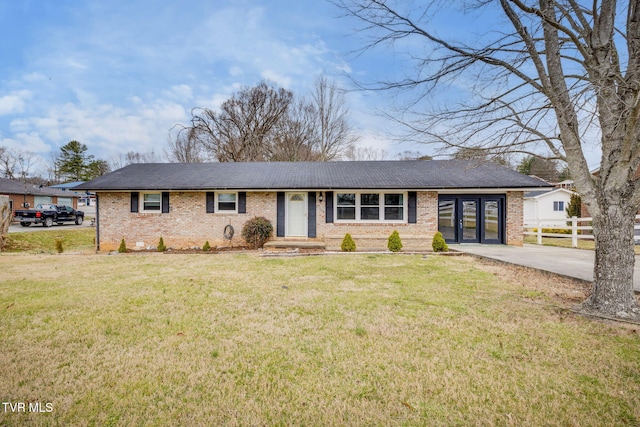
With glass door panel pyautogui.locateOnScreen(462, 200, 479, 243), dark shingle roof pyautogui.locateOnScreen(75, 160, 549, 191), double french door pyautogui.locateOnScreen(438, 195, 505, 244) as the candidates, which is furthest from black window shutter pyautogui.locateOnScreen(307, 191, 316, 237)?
glass door panel pyautogui.locateOnScreen(462, 200, 479, 243)

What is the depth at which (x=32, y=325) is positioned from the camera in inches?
156

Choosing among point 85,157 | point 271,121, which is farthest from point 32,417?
point 85,157

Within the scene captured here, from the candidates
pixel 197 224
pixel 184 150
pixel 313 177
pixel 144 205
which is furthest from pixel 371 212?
pixel 184 150

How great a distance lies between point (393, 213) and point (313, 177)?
13.3 feet

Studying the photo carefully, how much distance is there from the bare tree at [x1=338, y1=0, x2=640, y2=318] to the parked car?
96.7 ft

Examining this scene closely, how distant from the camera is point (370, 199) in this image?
12805 mm

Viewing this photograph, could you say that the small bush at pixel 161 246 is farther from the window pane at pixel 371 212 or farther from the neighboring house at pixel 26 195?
the neighboring house at pixel 26 195

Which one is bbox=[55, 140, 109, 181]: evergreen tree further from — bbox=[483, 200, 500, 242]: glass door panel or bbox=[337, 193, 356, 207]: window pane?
bbox=[483, 200, 500, 242]: glass door panel

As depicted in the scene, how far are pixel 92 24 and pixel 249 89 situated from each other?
61.8 ft

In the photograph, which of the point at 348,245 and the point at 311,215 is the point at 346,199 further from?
the point at 348,245

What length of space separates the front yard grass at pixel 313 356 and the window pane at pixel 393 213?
22.7 ft

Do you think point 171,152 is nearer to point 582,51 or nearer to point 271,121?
point 271,121

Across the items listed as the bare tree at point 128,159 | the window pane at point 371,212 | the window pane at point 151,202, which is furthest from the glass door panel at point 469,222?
the bare tree at point 128,159

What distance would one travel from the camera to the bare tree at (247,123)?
2838cm
